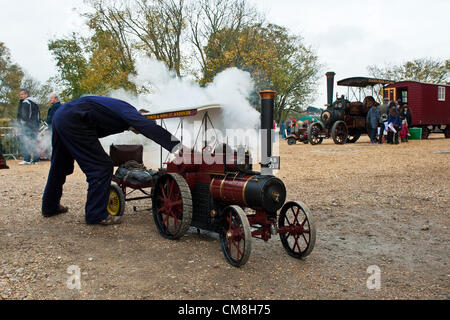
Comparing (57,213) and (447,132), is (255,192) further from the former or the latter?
(447,132)

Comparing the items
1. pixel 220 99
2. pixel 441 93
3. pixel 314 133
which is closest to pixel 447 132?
pixel 441 93

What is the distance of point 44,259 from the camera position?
3.70 m

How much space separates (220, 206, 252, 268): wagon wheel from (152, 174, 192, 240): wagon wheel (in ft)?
1.66

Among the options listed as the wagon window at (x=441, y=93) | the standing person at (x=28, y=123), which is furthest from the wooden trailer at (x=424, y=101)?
the standing person at (x=28, y=123)

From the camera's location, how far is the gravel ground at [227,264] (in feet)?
9.80

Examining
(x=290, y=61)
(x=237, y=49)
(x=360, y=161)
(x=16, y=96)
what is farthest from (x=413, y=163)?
(x=16, y=96)

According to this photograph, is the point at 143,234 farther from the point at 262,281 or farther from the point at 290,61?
the point at 290,61

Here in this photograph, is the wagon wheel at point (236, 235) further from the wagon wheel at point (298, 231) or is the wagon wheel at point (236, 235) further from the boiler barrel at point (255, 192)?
the wagon wheel at point (298, 231)

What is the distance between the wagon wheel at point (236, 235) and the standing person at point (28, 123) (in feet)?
30.6

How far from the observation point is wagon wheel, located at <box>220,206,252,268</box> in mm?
3334

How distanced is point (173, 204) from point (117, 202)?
1.32m

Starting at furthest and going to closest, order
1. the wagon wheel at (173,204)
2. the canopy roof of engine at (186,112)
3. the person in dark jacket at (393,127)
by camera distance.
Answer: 1. the person in dark jacket at (393,127)
2. the canopy roof of engine at (186,112)
3. the wagon wheel at (173,204)

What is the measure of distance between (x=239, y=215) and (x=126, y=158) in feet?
10.6

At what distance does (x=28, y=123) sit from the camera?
1155 cm
